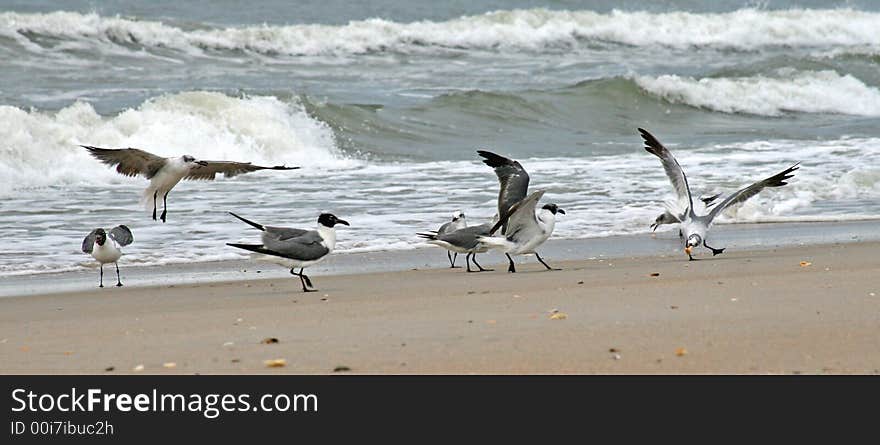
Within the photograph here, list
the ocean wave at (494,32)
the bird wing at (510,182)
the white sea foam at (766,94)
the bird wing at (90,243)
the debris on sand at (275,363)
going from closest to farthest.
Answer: the debris on sand at (275,363) → the bird wing at (90,243) → the bird wing at (510,182) → the white sea foam at (766,94) → the ocean wave at (494,32)

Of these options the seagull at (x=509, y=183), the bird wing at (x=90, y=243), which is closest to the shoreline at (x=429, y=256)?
the bird wing at (x=90, y=243)

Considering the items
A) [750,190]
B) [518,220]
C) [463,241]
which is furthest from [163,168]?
[750,190]

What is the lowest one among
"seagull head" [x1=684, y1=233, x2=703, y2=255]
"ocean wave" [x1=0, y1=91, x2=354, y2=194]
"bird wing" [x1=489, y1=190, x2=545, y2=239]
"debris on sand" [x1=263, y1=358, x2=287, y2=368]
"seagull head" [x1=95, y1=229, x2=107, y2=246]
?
"ocean wave" [x1=0, y1=91, x2=354, y2=194]

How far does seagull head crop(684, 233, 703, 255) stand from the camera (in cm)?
894

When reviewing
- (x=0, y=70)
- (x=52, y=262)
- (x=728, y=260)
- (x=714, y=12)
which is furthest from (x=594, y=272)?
(x=714, y=12)

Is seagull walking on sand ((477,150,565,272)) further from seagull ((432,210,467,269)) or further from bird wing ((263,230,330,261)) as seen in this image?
bird wing ((263,230,330,261))

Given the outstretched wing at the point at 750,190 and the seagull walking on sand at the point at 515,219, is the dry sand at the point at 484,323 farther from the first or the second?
the outstretched wing at the point at 750,190

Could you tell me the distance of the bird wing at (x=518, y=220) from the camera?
852 cm

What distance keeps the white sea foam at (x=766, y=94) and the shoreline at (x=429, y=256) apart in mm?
12518

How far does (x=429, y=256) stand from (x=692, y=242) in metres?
1.85

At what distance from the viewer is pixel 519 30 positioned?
3259 cm

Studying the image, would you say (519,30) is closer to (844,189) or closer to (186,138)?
(186,138)

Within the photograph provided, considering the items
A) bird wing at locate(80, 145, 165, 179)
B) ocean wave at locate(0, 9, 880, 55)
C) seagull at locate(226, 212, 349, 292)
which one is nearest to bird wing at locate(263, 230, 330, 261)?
seagull at locate(226, 212, 349, 292)

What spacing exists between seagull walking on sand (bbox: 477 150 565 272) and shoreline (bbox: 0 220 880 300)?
0.55m
